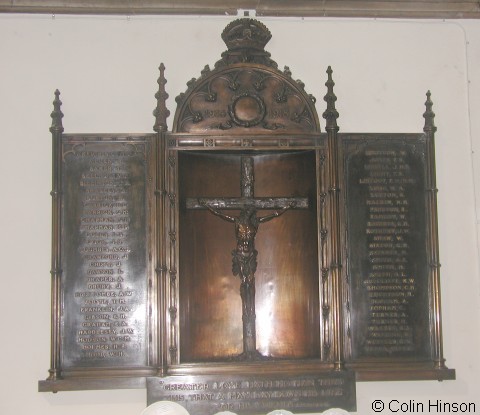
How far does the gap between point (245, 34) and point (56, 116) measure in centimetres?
128

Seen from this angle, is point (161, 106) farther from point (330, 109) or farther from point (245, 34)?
point (330, 109)

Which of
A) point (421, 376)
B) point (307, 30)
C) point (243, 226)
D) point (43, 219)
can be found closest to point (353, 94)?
point (307, 30)

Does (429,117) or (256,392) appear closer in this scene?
(256,392)

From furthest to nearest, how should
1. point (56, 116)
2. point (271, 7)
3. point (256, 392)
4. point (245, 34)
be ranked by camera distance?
1. point (271, 7)
2. point (245, 34)
3. point (56, 116)
4. point (256, 392)

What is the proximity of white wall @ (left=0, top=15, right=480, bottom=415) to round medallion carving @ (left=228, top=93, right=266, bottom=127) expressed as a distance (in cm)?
38

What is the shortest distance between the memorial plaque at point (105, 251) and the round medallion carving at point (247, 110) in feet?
1.92

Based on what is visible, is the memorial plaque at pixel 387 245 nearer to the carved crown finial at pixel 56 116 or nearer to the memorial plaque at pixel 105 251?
the memorial plaque at pixel 105 251

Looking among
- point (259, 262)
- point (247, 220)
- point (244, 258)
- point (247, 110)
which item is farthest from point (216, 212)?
point (247, 110)

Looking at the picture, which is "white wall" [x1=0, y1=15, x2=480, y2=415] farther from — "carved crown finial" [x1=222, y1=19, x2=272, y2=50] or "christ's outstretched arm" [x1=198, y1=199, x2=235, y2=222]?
"christ's outstretched arm" [x1=198, y1=199, x2=235, y2=222]

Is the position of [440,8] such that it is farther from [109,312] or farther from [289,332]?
[109,312]

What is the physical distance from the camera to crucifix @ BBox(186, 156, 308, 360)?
4.18 m

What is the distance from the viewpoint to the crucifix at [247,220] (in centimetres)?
418

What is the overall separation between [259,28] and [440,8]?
1.24m

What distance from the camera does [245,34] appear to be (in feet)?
13.8
